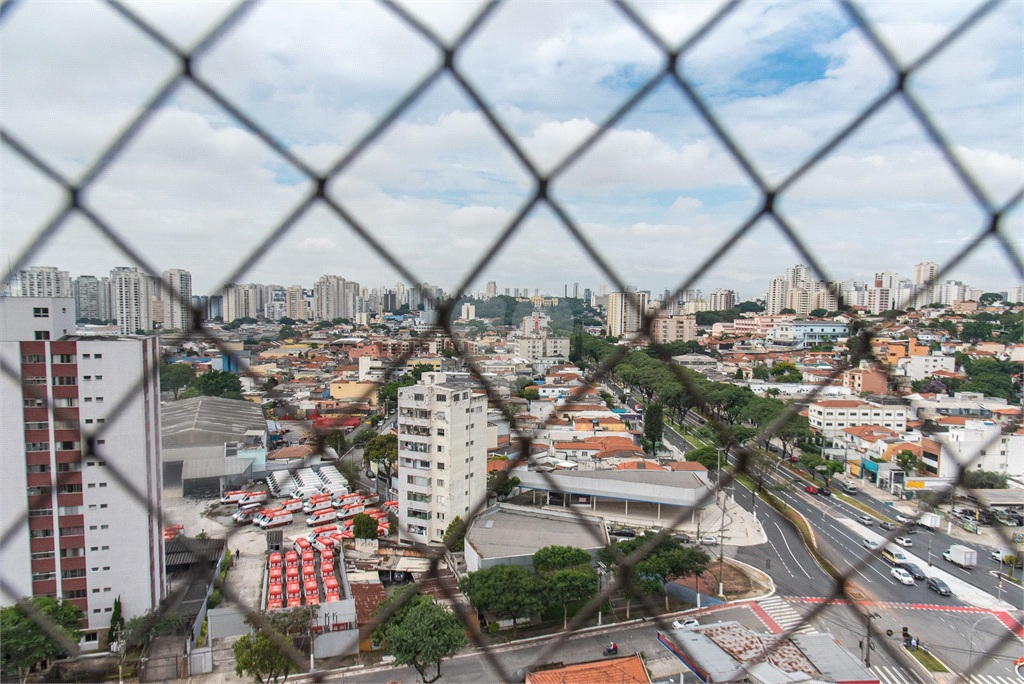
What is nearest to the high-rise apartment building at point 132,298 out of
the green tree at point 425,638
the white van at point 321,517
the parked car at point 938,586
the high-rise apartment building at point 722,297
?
the high-rise apartment building at point 722,297

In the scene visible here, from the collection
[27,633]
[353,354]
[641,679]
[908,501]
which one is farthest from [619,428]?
[353,354]

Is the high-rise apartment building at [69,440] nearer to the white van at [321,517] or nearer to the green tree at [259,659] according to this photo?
the green tree at [259,659]

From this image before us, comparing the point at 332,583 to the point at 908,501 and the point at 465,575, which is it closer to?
the point at 465,575

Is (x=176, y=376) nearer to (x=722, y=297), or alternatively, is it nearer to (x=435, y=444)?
(x=722, y=297)

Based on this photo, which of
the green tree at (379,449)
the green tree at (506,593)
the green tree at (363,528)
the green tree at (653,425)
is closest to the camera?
the green tree at (379,449)

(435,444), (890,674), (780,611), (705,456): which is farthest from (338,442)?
(705,456)

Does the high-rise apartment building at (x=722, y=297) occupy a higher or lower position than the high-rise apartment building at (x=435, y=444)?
higher
